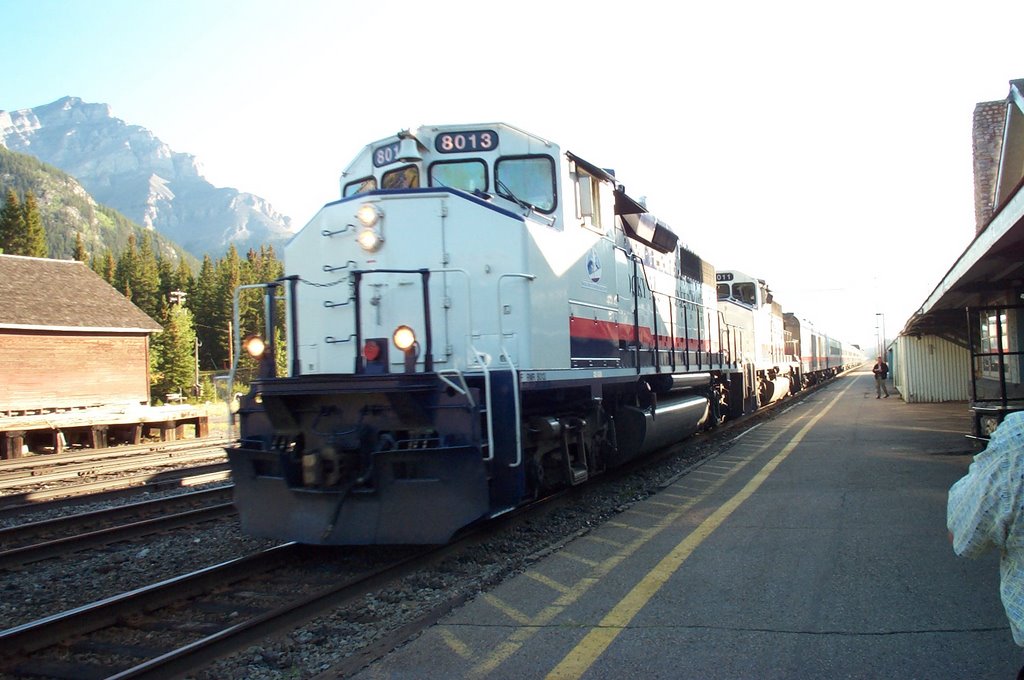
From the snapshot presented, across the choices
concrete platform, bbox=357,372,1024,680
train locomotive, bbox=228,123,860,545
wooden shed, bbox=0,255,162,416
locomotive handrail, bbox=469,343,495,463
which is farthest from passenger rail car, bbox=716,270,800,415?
wooden shed, bbox=0,255,162,416

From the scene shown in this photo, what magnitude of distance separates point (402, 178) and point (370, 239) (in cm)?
101

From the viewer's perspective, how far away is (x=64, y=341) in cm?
2606

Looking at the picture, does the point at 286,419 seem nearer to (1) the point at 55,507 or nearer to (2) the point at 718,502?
(2) the point at 718,502

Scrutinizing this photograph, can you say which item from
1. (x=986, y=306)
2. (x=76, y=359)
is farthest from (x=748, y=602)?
(x=76, y=359)

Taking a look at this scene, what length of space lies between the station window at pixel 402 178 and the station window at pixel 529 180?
76 cm

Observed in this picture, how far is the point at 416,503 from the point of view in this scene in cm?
557

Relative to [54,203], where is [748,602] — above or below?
below

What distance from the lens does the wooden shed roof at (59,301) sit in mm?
25000

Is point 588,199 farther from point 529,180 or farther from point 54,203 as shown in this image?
point 54,203

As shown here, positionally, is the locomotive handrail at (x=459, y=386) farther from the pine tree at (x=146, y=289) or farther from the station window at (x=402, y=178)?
the pine tree at (x=146, y=289)

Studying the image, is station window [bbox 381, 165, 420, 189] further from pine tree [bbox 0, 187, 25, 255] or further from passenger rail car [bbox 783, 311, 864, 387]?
pine tree [bbox 0, 187, 25, 255]

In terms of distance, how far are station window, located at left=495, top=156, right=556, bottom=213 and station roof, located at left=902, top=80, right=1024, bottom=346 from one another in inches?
149

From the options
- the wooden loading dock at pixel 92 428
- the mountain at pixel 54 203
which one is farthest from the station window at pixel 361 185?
the mountain at pixel 54 203

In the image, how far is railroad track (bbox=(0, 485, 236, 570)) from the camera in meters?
7.09
